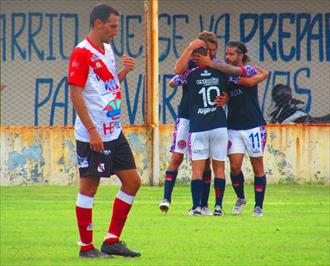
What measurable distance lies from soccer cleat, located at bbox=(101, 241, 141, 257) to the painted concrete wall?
8.98 meters

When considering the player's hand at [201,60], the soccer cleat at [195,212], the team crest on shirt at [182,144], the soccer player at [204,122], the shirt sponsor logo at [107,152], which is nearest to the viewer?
the shirt sponsor logo at [107,152]

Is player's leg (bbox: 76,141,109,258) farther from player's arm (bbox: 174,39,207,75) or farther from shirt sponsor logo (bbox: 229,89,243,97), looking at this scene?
shirt sponsor logo (bbox: 229,89,243,97)

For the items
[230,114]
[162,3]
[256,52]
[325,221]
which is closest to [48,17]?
[162,3]

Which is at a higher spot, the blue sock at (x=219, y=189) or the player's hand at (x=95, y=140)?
the player's hand at (x=95, y=140)

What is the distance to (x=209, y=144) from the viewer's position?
13312 millimetres

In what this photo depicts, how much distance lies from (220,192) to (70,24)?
9078mm

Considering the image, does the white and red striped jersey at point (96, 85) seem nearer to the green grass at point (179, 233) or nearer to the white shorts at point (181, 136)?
the green grass at point (179, 233)

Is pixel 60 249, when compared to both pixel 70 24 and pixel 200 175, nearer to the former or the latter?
pixel 200 175

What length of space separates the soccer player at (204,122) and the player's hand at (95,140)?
145 inches

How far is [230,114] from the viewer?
1363cm

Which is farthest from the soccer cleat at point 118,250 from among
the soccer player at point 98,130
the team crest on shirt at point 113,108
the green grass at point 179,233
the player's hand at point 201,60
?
the player's hand at point 201,60

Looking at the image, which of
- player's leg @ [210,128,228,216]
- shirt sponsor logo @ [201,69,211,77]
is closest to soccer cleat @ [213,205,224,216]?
player's leg @ [210,128,228,216]

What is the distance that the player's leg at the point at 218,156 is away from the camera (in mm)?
13211

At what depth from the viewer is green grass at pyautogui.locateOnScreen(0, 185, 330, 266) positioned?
948 cm
